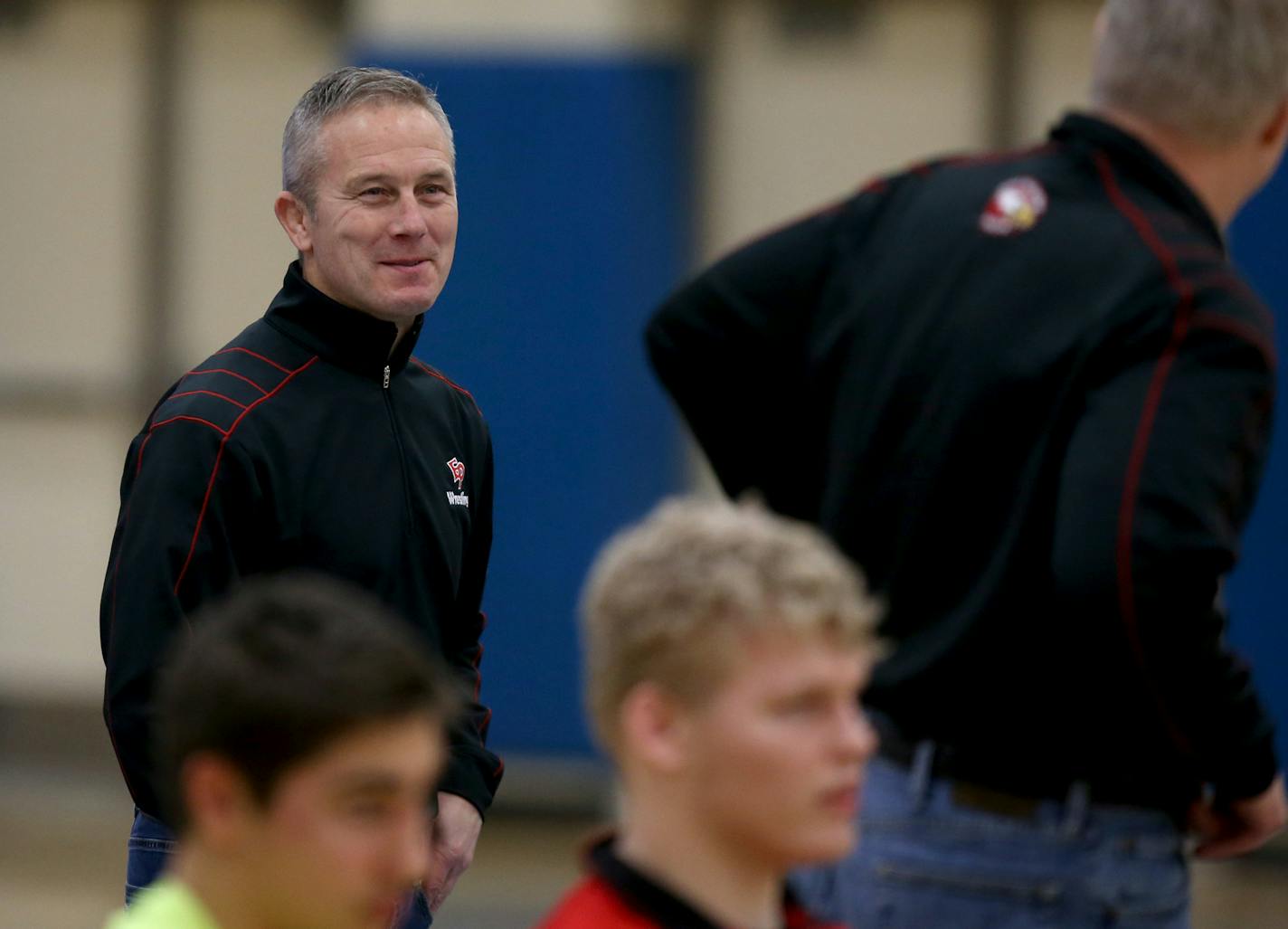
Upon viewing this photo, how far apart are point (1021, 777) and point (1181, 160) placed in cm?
83

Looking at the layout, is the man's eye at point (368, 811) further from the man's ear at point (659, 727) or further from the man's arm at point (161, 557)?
the man's arm at point (161, 557)

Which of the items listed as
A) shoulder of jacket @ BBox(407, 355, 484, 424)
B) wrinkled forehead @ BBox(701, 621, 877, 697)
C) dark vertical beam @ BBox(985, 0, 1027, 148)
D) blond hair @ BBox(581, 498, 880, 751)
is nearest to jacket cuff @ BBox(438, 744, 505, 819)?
shoulder of jacket @ BBox(407, 355, 484, 424)

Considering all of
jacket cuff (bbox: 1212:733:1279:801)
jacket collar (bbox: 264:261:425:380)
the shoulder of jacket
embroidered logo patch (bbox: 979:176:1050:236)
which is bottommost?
jacket cuff (bbox: 1212:733:1279:801)

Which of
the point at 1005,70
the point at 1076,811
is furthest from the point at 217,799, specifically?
the point at 1005,70

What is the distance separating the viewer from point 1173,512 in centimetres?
243

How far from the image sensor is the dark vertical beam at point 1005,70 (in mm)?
7402

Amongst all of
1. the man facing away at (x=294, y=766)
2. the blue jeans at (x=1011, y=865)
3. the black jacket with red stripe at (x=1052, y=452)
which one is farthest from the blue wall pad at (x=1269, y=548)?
the man facing away at (x=294, y=766)

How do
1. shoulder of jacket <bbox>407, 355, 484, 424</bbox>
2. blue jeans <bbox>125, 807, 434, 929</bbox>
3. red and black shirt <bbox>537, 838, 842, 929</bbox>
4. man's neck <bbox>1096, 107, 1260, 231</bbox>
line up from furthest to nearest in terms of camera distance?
shoulder of jacket <bbox>407, 355, 484, 424</bbox>
blue jeans <bbox>125, 807, 434, 929</bbox>
man's neck <bbox>1096, 107, 1260, 231</bbox>
red and black shirt <bbox>537, 838, 842, 929</bbox>

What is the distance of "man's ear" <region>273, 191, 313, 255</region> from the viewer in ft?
10.3

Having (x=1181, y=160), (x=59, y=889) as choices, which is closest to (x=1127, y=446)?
(x=1181, y=160)

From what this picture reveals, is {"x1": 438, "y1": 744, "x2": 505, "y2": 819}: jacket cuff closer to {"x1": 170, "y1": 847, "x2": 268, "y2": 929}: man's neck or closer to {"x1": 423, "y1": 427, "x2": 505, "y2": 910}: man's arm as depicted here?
{"x1": 423, "y1": 427, "x2": 505, "y2": 910}: man's arm

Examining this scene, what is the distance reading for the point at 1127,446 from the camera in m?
2.44

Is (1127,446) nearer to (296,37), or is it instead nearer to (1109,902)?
(1109,902)

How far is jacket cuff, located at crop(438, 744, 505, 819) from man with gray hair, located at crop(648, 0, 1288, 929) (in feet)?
2.40
